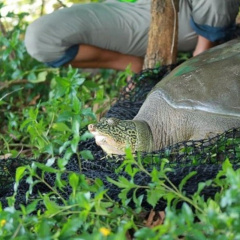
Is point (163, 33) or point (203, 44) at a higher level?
point (163, 33)

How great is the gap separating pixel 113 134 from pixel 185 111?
30 cm

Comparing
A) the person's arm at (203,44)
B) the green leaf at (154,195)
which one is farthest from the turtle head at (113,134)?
the person's arm at (203,44)

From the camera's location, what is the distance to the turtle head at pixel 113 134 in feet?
7.61

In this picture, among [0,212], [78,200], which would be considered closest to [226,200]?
[78,200]

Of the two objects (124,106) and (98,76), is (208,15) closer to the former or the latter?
(124,106)

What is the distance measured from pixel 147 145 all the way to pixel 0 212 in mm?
880

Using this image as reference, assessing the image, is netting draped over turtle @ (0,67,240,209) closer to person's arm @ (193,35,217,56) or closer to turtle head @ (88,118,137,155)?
turtle head @ (88,118,137,155)

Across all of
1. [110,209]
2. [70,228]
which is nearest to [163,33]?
[110,209]

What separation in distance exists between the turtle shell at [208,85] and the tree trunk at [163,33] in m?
0.50

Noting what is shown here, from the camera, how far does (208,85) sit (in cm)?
235

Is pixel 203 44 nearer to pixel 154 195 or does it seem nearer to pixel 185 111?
pixel 185 111

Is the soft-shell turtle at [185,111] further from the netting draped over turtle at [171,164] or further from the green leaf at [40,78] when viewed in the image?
the green leaf at [40,78]

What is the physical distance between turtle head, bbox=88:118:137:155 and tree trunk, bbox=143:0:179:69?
82cm

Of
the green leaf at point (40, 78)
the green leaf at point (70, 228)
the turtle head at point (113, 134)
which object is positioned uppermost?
the green leaf at point (70, 228)
